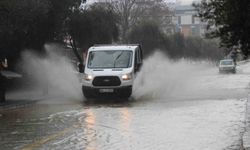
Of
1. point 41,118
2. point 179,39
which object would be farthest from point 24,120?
point 179,39

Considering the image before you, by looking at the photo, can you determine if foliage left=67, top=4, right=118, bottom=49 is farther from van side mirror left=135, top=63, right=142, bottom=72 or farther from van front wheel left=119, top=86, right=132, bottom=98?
van front wheel left=119, top=86, right=132, bottom=98

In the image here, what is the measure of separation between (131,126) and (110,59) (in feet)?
36.1

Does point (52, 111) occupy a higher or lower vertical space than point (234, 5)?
lower

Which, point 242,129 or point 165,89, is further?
point 165,89

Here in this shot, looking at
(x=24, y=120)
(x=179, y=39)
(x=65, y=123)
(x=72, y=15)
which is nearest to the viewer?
(x=65, y=123)

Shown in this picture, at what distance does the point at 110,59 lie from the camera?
26.1 metres

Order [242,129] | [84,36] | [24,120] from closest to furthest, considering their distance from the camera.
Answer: [242,129] < [24,120] < [84,36]

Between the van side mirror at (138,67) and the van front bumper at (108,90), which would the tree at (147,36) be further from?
the van front bumper at (108,90)

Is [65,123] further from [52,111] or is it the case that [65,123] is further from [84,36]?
[84,36]

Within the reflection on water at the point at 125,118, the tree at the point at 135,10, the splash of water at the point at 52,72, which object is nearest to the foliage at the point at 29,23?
the splash of water at the point at 52,72

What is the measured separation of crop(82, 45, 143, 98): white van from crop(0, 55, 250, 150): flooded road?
2.42ft

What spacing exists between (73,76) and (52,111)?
1073 centimetres

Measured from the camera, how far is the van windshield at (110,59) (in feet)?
84.6

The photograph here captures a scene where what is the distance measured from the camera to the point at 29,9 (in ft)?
78.0
